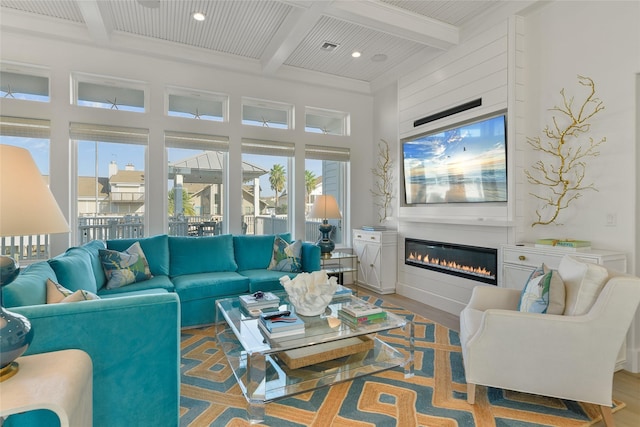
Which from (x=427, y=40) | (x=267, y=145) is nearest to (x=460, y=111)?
(x=427, y=40)

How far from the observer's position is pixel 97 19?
10.4 ft

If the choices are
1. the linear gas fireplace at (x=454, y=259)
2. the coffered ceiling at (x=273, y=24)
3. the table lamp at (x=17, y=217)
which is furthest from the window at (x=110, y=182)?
the linear gas fireplace at (x=454, y=259)

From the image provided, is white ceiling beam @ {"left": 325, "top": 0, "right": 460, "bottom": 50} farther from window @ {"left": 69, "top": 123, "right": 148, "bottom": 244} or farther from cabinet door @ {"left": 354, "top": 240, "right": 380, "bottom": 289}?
window @ {"left": 69, "top": 123, "right": 148, "bottom": 244}

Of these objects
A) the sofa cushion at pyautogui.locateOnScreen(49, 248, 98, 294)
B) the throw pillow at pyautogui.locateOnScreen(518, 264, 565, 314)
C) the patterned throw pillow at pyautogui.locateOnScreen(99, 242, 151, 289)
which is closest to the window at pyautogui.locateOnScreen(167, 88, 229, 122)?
the patterned throw pillow at pyautogui.locateOnScreen(99, 242, 151, 289)

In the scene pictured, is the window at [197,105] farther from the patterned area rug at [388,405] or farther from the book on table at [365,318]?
the book on table at [365,318]

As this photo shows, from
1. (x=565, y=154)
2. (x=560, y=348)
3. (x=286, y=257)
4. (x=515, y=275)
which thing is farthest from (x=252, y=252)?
(x=565, y=154)

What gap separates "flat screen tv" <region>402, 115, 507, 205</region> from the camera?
10.7 ft

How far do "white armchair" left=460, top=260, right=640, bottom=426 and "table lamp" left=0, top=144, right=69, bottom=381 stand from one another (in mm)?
2187

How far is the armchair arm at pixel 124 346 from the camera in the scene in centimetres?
143

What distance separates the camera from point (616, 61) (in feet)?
8.35

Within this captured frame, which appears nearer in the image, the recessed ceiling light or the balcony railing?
the recessed ceiling light

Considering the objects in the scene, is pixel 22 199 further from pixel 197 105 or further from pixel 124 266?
pixel 197 105

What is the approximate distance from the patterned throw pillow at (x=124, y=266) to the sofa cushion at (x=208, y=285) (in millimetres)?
333

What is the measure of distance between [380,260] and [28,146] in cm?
434
